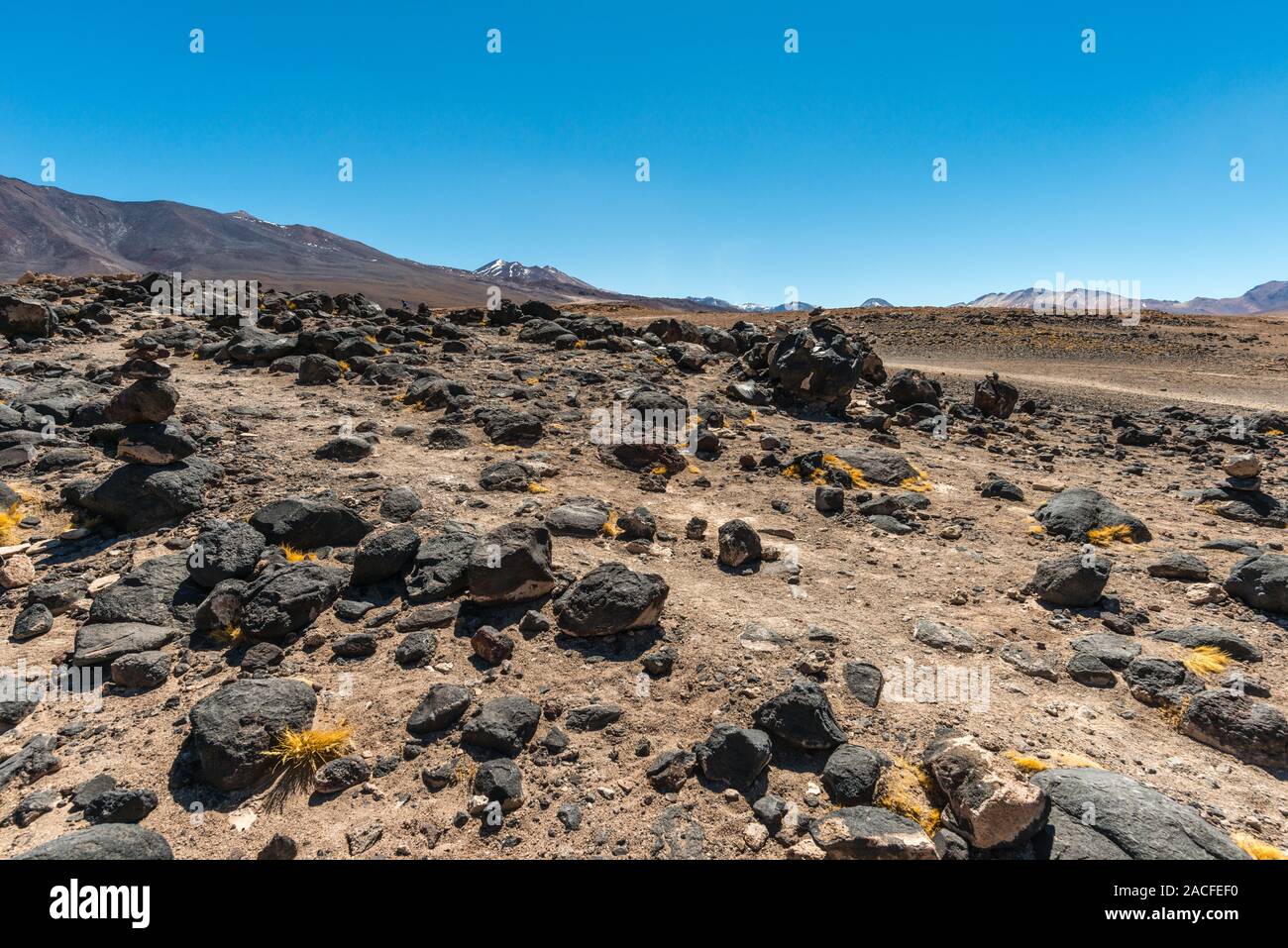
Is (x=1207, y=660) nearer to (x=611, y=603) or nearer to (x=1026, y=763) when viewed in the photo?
(x=1026, y=763)

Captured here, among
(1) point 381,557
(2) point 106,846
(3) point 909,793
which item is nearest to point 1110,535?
(3) point 909,793

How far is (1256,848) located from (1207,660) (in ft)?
8.22

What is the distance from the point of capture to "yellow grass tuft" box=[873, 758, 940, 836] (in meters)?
3.83

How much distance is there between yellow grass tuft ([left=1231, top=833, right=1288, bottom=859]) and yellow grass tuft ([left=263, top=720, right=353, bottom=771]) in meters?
5.67

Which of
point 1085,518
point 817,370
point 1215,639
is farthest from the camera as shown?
point 817,370

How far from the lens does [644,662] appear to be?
532cm

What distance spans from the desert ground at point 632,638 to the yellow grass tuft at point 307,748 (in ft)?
0.33

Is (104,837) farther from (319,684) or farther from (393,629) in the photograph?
(393,629)

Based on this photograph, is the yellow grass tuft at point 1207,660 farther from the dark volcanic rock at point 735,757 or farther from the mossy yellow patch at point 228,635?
the mossy yellow patch at point 228,635

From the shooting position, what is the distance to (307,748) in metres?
4.22

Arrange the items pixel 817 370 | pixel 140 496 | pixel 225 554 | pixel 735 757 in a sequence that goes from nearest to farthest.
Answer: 1. pixel 735 757
2. pixel 225 554
3. pixel 140 496
4. pixel 817 370

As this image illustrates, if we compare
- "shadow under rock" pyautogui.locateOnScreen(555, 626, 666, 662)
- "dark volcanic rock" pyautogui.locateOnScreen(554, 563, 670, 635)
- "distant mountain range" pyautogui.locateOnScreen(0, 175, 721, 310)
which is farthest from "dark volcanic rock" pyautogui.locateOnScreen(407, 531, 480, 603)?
"distant mountain range" pyautogui.locateOnScreen(0, 175, 721, 310)
